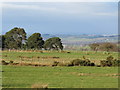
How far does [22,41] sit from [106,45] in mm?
25595

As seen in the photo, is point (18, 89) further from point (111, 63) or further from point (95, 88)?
point (111, 63)

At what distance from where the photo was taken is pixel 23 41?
316ft

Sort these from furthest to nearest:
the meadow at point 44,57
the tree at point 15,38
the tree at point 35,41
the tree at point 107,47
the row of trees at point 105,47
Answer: the row of trees at point 105,47 < the tree at point 107,47 < the tree at point 15,38 < the tree at point 35,41 < the meadow at point 44,57

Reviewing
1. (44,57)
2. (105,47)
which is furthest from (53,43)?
(44,57)

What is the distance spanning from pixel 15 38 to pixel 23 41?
308 centimetres

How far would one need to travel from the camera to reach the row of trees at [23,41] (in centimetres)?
9125

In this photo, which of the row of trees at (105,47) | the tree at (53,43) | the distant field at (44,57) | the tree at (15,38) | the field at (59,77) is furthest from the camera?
the row of trees at (105,47)

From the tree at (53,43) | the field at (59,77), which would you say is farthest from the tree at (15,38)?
the field at (59,77)

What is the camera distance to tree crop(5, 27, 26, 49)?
3637 inches

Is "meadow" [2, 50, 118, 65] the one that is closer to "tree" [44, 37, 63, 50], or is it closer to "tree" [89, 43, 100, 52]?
"tree" [44, 37, 63, 50]

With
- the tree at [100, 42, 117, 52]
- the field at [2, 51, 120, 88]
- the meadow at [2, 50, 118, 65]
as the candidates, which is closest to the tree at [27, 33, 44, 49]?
the tree at [100, 42, 117, 52]

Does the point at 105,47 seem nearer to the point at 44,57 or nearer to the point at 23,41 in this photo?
the point at 23,41

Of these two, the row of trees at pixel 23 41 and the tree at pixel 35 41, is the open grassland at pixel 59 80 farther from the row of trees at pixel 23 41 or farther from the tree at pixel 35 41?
the row of trees at pixel 23 41

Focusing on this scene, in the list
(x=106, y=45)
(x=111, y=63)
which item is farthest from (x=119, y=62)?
(x=106, y=45)
